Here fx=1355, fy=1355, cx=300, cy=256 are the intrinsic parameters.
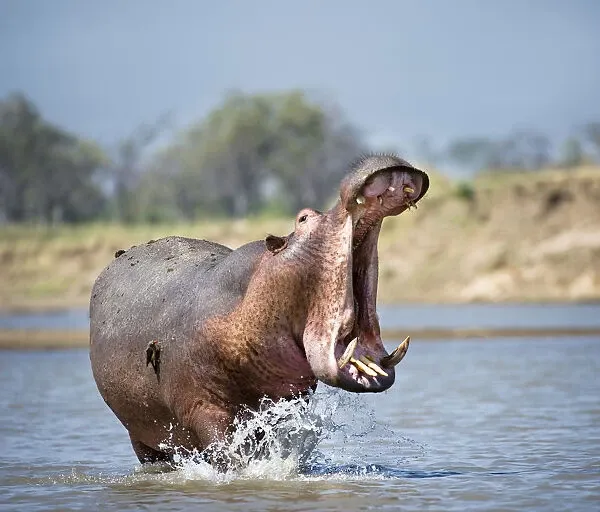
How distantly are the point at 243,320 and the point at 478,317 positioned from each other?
24.9 m

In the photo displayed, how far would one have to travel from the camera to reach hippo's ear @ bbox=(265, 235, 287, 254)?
19.5ft

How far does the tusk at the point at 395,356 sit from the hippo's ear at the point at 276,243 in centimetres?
69

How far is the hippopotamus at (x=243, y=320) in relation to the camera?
558 cm

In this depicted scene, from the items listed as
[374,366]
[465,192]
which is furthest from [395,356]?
[465,192]

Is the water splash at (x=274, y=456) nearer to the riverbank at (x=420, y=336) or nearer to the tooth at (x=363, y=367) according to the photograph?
the tooth at (x=363, y=367)

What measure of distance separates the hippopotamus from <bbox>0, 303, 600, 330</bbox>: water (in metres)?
18.2

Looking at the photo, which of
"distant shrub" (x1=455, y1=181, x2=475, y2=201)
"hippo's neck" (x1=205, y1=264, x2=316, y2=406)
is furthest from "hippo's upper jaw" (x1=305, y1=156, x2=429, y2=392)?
"distant shrub" (x1=455, y1=181, x2=475, y2=201)

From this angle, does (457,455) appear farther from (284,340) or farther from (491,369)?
(491,369)

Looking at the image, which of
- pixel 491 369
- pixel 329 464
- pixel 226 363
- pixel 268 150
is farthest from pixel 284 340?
pixel 268 150

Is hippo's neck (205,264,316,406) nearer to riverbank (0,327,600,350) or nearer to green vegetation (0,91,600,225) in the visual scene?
riverbank (0,327,600,350)

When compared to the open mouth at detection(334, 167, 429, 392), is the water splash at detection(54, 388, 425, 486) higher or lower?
lower

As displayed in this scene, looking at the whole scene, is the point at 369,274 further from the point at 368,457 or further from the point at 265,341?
the point at 368,457

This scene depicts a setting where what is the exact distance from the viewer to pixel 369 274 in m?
5.71

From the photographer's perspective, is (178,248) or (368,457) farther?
(368,457)
